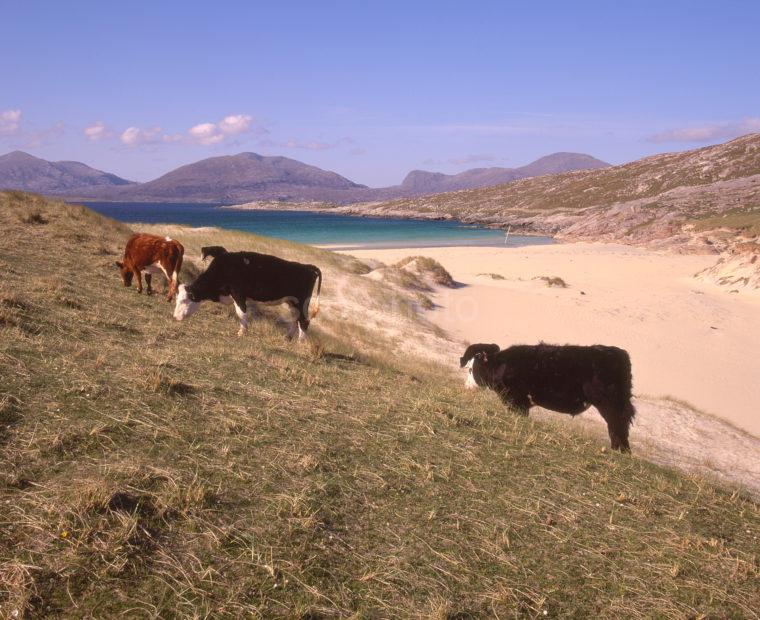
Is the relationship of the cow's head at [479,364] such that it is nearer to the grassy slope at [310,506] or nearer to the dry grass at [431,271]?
the grassy slope at [310,506]

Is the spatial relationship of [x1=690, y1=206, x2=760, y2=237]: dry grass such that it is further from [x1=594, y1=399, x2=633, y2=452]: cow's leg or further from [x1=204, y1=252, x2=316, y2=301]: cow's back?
[x1=204, y1=252, x2=316, y2=301]: cow's back

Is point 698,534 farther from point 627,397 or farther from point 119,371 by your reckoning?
point 119,371

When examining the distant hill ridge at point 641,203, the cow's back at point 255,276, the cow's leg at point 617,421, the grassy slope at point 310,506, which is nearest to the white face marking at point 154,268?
the cow's back at point 255,276

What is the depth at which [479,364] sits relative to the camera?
859 cm

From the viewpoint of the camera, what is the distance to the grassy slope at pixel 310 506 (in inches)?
135

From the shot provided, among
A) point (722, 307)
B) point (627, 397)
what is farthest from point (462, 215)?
point (627, 397)

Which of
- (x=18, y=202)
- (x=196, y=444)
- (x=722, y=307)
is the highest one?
(x=18, y=202)

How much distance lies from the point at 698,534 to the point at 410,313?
18.5 m

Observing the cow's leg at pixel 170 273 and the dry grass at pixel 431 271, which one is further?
the dry grass at pixel 431 271

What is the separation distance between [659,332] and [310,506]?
23.7 metres

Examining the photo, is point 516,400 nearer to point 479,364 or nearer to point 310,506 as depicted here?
point 479,364

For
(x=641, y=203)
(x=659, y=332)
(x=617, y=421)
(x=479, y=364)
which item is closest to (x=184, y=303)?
(x=479, y=364)

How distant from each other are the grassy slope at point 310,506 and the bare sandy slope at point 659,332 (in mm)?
5045

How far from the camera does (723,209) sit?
220ft
